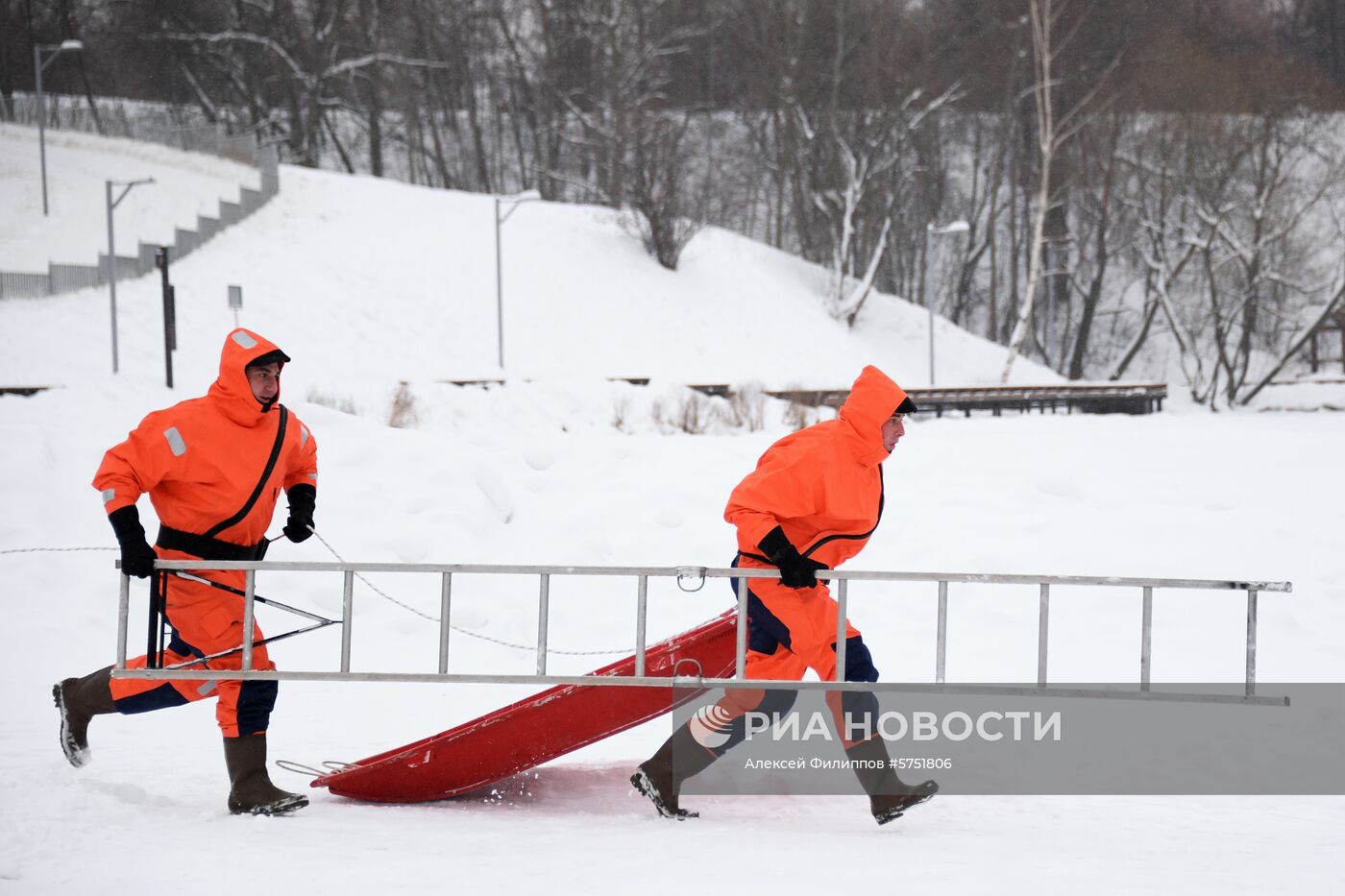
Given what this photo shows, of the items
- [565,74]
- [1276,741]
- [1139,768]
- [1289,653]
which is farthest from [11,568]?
[565,74]

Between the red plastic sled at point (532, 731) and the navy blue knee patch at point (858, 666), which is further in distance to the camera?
the red plastic sled at point (532, 731)

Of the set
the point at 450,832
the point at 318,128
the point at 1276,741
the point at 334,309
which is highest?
the point at 318,128

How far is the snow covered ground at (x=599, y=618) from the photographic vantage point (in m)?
3.99

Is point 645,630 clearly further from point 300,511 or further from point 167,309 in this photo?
point 167,309

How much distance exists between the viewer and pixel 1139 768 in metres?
6.38

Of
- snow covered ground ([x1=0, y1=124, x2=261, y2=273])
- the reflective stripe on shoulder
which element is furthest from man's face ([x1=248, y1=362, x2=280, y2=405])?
snow covered ground ([x1=0, y1=124, x2=261, y2=273])

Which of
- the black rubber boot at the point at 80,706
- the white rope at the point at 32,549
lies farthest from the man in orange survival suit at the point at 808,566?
the white rope at the point at 32,549

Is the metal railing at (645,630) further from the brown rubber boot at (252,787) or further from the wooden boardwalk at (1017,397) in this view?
the wooden boardwalk at (1017,397)

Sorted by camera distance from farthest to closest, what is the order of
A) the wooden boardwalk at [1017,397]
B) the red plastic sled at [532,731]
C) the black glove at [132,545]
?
the wooden boardwalk at [1017,397] < the red plastic sled at [532,731] < the black glove at [132,545]

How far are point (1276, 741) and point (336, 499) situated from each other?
22.9 feet

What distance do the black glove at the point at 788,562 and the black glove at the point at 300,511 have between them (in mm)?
1930

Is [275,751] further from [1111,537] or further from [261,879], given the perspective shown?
[1111,537]

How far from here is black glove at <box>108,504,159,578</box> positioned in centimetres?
436

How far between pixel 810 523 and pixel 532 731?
4.71 ft
